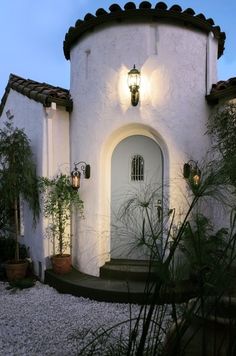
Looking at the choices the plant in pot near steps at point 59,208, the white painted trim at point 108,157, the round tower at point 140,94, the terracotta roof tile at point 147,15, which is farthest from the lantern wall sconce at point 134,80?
the plant in pot near steps at point 59,208

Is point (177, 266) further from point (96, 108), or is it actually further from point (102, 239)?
point (96, 108)

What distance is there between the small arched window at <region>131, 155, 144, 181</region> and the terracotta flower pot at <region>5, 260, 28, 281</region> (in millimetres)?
3704

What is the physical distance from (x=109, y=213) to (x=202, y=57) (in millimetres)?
4325

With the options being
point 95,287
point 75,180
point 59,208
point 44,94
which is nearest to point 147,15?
point 44,94

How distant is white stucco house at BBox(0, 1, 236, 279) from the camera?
23.0ft

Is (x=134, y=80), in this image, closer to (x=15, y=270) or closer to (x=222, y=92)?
(x=222, y=92)

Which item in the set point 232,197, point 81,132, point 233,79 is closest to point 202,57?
point 233,79

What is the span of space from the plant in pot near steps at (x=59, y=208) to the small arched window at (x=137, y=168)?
1917 millimetres

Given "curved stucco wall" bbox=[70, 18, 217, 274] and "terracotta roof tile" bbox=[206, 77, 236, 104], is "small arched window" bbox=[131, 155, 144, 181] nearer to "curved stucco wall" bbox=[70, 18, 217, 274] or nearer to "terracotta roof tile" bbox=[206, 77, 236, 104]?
"curved stucco wall" bbox=[70, 18, 217, 274]

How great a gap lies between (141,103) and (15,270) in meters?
5.08

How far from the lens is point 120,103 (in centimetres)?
713

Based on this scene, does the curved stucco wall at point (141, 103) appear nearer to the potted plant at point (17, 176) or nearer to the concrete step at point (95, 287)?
the concrete step at point (95, 287)

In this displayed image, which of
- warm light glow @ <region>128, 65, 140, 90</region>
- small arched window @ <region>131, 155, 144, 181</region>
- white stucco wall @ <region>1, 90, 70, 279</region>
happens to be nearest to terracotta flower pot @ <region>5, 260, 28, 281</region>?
white stucco wall @ <region>1, 90, 70, 279</region>

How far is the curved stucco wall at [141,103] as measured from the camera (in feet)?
23.0
